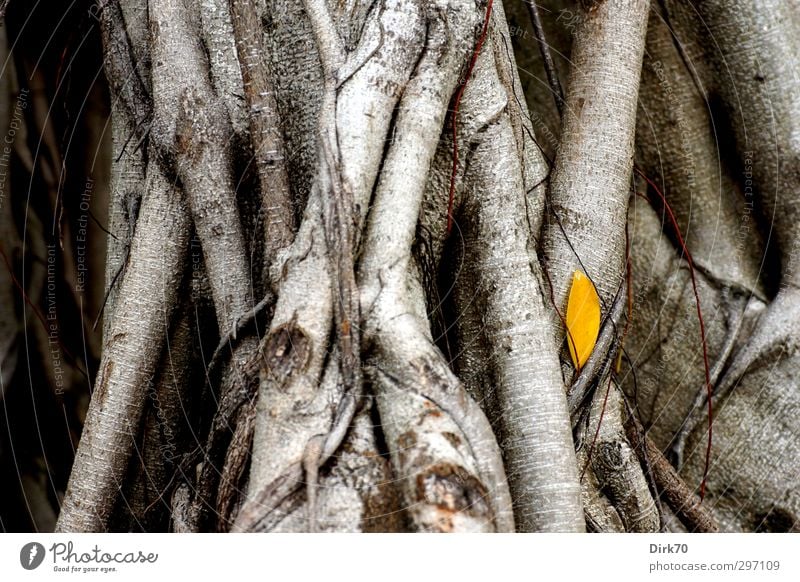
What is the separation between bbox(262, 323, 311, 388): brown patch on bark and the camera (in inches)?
43.4

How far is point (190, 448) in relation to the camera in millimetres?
1507

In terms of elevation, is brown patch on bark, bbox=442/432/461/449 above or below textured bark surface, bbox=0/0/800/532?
below

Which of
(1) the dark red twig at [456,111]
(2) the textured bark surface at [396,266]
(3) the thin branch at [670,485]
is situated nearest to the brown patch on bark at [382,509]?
(2) the textured bark surface at [396,266]

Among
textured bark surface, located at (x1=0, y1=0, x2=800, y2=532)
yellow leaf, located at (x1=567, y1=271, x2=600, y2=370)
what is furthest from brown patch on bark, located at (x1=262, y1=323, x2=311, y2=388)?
yellow leaf, located at (x1=567, y1=271, x2=600, y2=370)

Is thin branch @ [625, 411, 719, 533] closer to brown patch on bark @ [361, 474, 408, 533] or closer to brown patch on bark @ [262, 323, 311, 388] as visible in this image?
brown patch on bark @ [361, 474, 408, 533]

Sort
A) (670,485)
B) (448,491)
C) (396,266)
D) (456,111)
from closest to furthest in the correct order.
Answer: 1. (448,491)
2. (396,266)
3. (456,111)
4. (670,485)

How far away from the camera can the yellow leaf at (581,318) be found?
1.45m

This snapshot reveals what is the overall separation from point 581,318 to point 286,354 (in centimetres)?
61

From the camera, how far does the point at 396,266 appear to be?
3.86ft

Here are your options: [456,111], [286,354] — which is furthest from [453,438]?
[456,111]

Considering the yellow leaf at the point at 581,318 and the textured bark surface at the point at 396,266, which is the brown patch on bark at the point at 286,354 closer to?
the textured bark surface at the point at 396,266

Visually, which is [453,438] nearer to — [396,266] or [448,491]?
[448,491]

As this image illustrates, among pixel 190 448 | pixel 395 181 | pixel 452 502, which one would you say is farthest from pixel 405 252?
pixel 190 448
